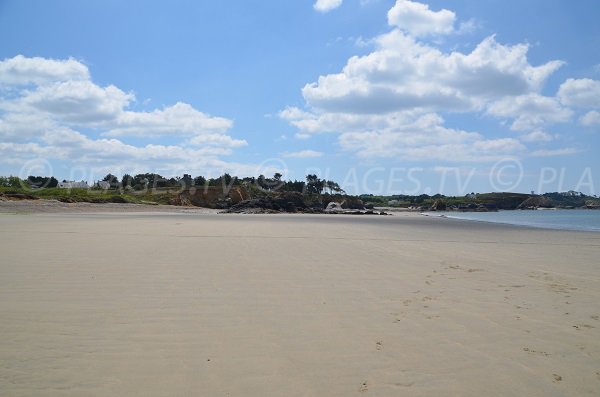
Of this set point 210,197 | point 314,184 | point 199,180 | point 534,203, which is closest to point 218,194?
point 210,197

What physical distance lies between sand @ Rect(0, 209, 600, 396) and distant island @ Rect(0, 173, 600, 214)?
51.4m

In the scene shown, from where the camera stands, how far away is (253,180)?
422ft

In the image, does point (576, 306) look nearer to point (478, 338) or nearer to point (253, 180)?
point (478, 338)

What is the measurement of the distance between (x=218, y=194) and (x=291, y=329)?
3284 inches

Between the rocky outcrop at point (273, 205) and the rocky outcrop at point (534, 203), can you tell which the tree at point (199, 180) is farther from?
the rocky outcrop at point (534, 203)

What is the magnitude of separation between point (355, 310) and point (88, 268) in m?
5.67

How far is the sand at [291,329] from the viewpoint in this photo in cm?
358

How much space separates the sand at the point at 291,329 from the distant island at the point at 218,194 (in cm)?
5137

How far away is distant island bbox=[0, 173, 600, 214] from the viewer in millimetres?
67688

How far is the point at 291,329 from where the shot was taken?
4898 millimetres

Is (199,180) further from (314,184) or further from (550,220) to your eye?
(550,220)

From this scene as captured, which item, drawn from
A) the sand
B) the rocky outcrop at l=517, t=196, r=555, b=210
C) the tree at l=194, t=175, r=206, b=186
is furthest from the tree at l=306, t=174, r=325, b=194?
the sand

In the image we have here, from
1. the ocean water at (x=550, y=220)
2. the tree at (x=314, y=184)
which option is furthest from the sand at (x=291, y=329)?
the tree at (x=314, y=184)

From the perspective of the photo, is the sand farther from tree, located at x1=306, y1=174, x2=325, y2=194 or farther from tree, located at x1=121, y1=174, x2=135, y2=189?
tree, located at x1=306, y1=174, x2=325, y2=194
